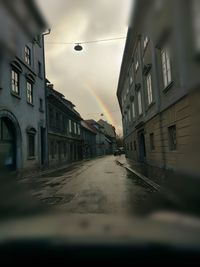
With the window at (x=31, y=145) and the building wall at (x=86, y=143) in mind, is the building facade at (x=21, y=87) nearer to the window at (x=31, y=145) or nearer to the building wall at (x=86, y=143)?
the window at (x=31, y=145)

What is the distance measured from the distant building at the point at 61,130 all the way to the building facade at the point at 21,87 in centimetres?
208

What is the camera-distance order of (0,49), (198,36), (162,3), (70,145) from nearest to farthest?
(198,36) < (162,3) < (0,49) < (70,145)

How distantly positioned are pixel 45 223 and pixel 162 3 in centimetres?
98

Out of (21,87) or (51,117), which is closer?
(21,87)

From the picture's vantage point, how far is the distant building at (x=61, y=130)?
24.8 m

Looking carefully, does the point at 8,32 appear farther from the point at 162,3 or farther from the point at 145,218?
the point at 145,218

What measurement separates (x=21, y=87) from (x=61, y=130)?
1293 centimetres

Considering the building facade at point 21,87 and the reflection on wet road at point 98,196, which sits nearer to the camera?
the building facade at point 21,87

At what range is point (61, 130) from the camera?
29.7 meters

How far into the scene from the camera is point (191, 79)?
0.99m

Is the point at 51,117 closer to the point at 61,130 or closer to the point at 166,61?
the point at 61,130

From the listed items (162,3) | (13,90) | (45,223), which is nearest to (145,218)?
(45,223)

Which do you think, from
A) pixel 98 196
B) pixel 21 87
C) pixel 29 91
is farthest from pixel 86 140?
pixel 98 196

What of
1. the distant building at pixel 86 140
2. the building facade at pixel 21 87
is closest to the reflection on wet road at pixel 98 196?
the building facade at pixel 21 87
